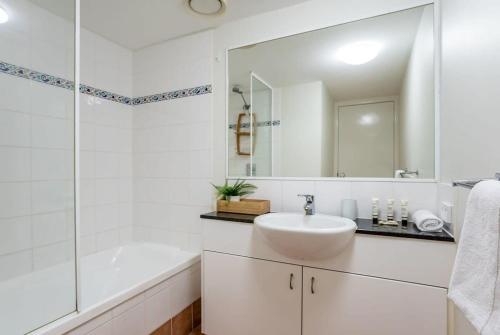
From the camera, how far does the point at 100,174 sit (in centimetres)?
207

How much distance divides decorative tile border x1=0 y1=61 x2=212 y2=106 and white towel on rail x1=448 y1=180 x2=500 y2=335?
168 centimetres

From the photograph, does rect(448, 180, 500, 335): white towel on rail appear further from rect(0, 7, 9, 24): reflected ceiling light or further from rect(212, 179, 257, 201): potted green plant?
rect(0, 7, 9, 24): reflected ceiling light

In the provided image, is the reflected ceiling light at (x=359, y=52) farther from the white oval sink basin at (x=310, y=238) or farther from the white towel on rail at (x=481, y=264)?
the white towel on rail at (x=481, y=264)

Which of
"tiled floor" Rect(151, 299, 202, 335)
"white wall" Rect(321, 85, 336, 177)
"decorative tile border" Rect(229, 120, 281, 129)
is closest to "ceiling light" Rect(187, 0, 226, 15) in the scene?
"decorative tile border" Rect(229, 120, 281, 129)

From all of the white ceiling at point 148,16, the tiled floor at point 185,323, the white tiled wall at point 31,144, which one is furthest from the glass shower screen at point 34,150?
the tiled floor at point 185,323

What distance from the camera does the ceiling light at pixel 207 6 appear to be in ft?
5.09

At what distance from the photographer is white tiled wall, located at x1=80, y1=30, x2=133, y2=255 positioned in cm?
A: 197

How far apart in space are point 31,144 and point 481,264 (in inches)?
81.3

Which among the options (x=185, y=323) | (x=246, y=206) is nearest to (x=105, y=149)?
(x=246, y=206)

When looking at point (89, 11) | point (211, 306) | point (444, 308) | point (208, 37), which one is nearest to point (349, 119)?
point (444, 308)

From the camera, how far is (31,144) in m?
1.46

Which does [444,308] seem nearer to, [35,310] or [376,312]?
[376,312]

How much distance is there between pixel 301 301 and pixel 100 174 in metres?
1.83

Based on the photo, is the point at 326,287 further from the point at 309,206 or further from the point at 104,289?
the point at 104,289
